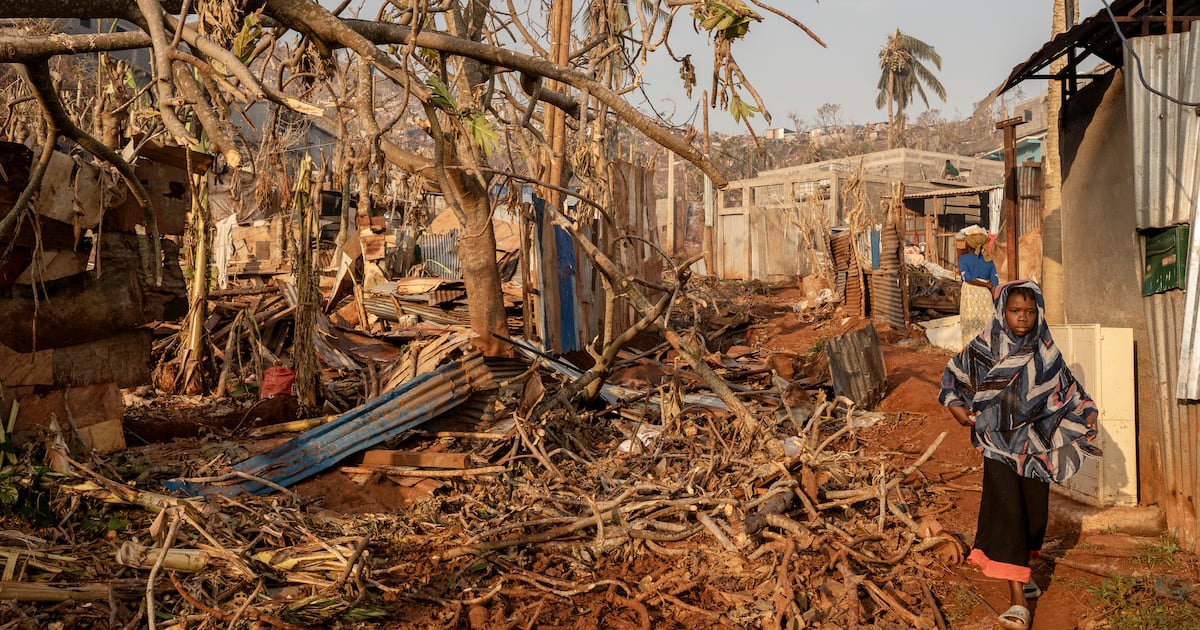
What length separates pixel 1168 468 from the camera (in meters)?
4.34

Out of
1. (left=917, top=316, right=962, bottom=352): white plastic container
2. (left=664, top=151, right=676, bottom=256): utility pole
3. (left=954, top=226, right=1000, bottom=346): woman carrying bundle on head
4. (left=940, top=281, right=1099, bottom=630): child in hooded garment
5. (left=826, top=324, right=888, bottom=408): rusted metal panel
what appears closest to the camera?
(left=940, top=281, right=1099, bottom=630): child in hooded garment

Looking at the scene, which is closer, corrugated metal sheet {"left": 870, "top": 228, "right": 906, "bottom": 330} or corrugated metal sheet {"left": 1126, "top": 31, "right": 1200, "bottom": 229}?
corrugated metal sheet {"left": 1126, "top": 31, "right": 1200, "bottom": 229}

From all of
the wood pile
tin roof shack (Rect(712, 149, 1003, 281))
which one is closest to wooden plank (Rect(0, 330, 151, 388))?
the wood pile

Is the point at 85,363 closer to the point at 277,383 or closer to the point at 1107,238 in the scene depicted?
the point at 277,383

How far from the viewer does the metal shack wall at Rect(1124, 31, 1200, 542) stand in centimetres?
414

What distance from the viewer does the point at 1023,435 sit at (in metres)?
3.81

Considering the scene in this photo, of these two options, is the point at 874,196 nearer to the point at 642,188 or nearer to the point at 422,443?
the point at 642,188

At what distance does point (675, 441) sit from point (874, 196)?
2090 cm

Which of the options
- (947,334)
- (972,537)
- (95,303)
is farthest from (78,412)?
(947,334)

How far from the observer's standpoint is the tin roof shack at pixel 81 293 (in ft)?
16.5

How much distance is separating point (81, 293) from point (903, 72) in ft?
163

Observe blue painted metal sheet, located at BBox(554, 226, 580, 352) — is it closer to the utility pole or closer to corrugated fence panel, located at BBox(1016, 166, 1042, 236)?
corrugated fence panel, located at BBox(1016, 166, 1042, 236)

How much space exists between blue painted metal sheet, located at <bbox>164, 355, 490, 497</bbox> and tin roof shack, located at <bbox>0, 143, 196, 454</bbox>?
1148 mm

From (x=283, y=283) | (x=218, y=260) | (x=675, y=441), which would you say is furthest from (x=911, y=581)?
(x=218, y=260)
